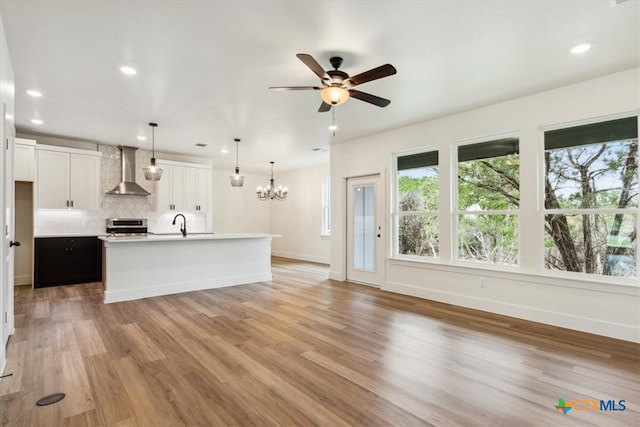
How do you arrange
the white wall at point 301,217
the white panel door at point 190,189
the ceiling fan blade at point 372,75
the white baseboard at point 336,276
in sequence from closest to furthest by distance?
the ceiling fan blade at point 372,75 → the white baseboard at point 336,276 → the white panel door at point 190,189 → the white wall at point 301,217

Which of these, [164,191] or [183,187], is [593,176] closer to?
[183,187]

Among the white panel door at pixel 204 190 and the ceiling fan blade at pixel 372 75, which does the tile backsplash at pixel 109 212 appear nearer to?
the white panel door at pixel 204 190

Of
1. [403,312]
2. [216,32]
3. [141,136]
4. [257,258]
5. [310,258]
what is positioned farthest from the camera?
[310,258]

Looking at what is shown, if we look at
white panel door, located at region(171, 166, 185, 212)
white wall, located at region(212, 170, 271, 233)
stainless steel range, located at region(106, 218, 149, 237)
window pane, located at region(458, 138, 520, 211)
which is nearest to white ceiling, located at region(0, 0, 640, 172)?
window pane, located at region(458, 138, 520, 211)

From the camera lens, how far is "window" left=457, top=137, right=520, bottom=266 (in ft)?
14.3

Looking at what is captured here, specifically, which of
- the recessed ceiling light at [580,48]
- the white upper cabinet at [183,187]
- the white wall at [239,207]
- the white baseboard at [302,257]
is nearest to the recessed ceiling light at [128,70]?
the white upper cabinet at [183,187]

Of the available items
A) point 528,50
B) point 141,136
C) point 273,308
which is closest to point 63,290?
point 141,136

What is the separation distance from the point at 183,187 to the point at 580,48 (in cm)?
737

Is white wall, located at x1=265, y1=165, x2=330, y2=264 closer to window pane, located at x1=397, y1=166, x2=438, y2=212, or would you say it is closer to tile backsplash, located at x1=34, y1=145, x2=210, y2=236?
tile backsplash, located at x1=34, y1=145, x2=210, y2=236

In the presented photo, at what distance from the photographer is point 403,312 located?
172 inches

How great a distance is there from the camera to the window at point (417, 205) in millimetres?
5266

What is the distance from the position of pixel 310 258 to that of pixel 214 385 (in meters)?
7.24

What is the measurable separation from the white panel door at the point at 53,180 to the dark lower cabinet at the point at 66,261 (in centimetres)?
69

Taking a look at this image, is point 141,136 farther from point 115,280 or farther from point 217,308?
point 217,308
